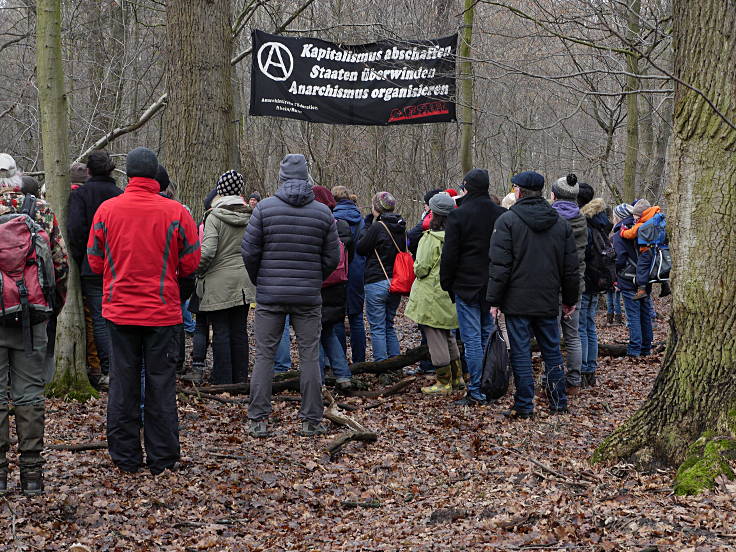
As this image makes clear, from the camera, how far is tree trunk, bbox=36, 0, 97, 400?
7008 millimetres

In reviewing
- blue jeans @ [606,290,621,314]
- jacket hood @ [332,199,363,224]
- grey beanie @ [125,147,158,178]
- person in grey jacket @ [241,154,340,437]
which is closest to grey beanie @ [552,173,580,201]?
jacket hood @ [332,199,363,224]

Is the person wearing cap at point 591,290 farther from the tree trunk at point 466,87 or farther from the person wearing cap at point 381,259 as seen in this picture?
the tree trunk at point 466,87

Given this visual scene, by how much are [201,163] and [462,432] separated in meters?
4.54

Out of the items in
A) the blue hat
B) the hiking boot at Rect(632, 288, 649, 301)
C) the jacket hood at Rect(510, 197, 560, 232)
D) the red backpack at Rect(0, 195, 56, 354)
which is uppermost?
the blue hat

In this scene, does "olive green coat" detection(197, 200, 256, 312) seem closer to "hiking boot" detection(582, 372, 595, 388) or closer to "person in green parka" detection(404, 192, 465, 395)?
"person in green parka" detection(404, 192, 465, 395)

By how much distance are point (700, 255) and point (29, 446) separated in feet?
14.4

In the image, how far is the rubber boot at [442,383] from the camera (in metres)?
8.65

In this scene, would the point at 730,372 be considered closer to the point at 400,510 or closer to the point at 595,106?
the point at 400,510

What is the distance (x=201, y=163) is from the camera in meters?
9.44

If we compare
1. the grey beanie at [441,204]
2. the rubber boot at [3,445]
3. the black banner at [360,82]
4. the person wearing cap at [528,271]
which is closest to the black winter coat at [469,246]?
the grey beanie at [441,204]

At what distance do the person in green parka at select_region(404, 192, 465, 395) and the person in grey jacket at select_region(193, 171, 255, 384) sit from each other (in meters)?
1.82

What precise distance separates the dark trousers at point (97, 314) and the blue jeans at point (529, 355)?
393 cm

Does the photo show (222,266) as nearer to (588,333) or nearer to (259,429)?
(259,429)

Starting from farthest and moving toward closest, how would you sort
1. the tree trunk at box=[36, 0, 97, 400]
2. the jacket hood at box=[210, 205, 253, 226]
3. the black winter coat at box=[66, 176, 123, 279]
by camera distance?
the jacket hood at box=[210, 205, 253, 226]
the black winter coat at box=[66, 176, 123, 279]
the tree trunk at box=[36, 0, 97, 400]
